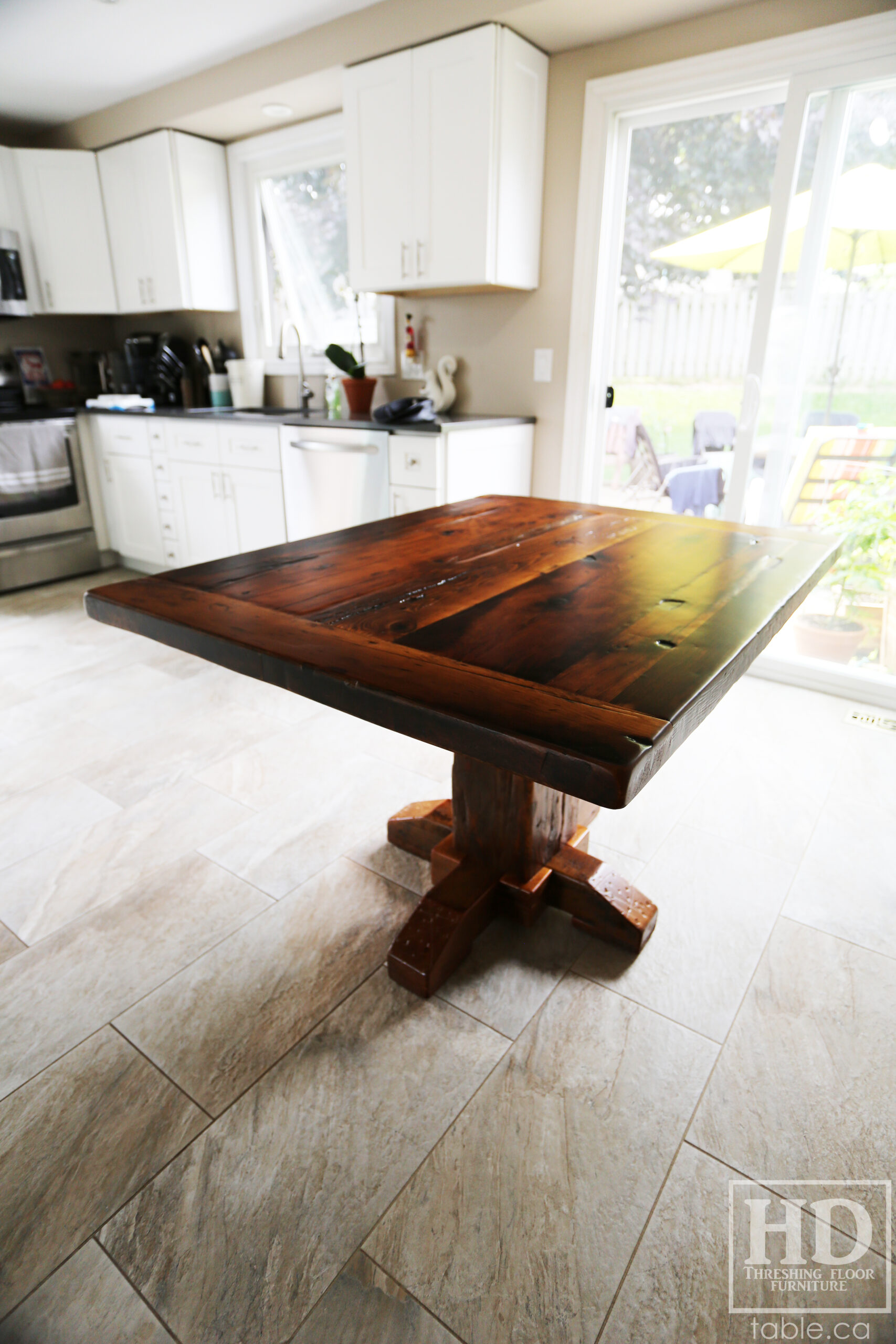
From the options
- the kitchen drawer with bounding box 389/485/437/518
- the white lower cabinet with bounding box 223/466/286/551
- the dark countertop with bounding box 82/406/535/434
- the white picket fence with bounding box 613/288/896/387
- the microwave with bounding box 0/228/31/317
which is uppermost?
the microwave with bounding box 0/228/31/317

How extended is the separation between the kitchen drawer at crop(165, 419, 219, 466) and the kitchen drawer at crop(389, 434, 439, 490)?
1.11 m

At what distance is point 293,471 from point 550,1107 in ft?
9.07

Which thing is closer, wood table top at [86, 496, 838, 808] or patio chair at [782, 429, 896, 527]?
wood table top at [86, 496, 838, 808]

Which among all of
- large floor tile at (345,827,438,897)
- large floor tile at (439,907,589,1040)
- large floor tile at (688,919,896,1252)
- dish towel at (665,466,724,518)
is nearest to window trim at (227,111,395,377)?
dish towel at (665,466,724,518)

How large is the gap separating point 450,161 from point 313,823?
96.1 inches

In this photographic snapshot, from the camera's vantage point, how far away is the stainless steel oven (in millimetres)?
3693

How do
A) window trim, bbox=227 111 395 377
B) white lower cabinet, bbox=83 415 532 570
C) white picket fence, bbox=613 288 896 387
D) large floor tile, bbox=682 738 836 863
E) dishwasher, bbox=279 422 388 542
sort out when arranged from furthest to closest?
window trim, bbox=227 111 395 377, dishwasher, bbox=279 422 388 542, white lower cabinet, bbox=83 415 532 570, white picket fence, bbox=613 288 896 387, large floor tile, bbox=682 738 836 863

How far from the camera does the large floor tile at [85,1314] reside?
90 centimetres

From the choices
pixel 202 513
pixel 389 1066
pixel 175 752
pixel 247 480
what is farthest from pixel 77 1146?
pixel 202 513

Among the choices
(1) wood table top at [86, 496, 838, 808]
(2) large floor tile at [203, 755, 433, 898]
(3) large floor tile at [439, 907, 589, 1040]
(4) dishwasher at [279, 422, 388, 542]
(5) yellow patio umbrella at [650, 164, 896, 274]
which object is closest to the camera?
(1) wood table top at [86, 496, 838, 808]

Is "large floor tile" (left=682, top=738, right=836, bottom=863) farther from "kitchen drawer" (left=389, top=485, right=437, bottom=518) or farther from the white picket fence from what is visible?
"kitchen drawer" (left=389, top=485, right=437, bottom=518)

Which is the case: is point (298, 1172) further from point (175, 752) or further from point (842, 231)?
point (842, 231)

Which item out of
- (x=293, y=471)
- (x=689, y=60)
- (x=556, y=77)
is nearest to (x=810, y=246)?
(x=689, y=60)

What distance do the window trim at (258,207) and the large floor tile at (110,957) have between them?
2.79 metres
